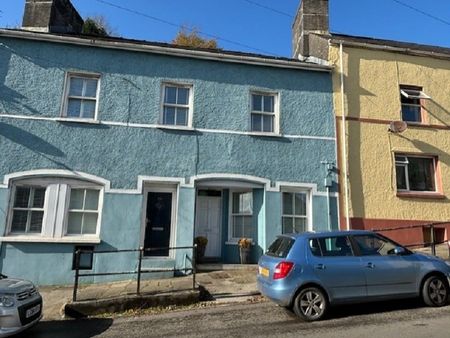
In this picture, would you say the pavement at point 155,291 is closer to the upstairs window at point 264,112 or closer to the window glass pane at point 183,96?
the upstairs window at point 264,112

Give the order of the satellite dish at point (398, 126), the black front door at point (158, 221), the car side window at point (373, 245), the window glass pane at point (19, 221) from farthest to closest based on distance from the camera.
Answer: the satellite dish at point (398, 126), the black front door at point (158, 221), the window glass pane at point (19, 221), the car side window at point (373, 245)

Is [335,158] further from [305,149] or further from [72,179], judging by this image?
[72,179]

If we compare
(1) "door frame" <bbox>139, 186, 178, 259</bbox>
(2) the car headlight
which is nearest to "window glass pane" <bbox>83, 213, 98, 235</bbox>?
(1) "door frame" <bbox>139, 186, 178, 259</bbox>

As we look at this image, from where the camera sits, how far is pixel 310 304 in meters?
6.81

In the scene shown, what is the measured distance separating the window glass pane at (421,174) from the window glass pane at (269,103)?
207 inches

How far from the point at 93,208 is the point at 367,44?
36.2ft

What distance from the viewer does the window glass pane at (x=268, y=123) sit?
12.7m

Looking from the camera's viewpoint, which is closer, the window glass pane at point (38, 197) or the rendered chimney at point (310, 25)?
the window glass pane at point (38, 197)

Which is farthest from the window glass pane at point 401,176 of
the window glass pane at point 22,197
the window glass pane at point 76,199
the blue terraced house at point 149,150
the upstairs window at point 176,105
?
A: the window glass pane at point 22,197

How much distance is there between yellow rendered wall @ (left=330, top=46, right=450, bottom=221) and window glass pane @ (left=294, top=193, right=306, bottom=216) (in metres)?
1.23

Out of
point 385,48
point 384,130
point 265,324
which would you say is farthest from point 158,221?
point 385,48

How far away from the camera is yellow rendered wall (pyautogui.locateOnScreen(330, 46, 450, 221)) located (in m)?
12.6

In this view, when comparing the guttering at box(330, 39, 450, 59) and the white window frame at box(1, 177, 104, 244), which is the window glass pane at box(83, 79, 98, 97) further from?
the guttering at box(330, 39, 450, 59)

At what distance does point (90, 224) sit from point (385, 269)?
319 inches
